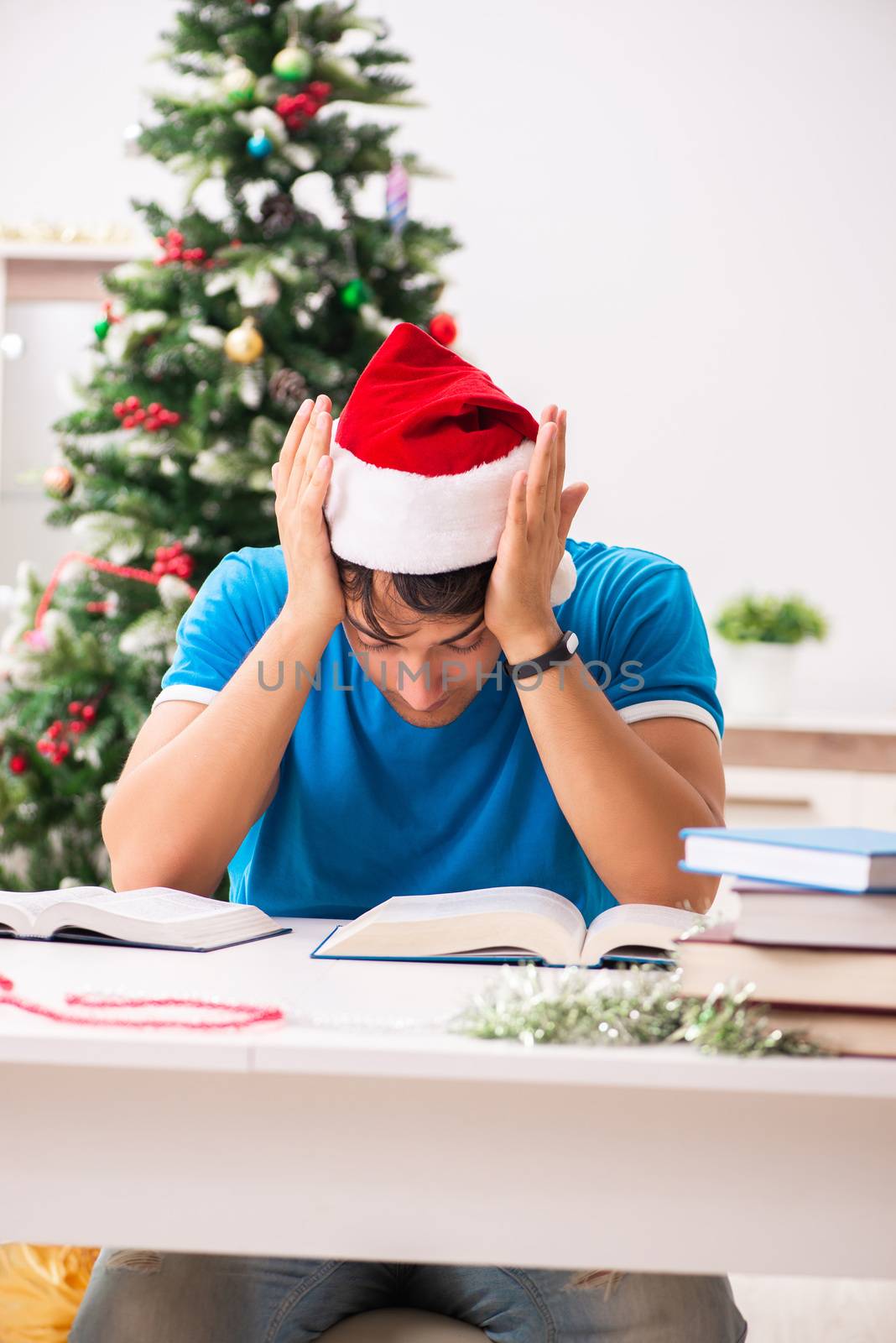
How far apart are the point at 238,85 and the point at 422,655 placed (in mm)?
1520

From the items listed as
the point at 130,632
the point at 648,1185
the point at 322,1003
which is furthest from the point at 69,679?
the point at 648,1185

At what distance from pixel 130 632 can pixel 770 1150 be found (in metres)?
1.65

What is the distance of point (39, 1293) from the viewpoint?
1.47 metres

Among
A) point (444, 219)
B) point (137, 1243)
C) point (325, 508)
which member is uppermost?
point (444, 219)

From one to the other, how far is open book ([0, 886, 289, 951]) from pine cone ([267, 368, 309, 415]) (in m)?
1.38

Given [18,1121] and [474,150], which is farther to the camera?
[474,150]

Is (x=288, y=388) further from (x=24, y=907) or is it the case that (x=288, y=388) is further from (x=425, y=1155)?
(x=425, y=1155)

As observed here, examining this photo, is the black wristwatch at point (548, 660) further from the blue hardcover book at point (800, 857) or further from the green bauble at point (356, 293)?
the green bauble at point (356, 293)

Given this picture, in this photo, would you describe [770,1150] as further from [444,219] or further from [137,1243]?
[444,219]

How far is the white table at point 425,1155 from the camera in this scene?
24.0 inches

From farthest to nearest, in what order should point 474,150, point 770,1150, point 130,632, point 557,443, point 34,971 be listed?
point 474,150
point 130,632
point 557,443
point 34,971
point 770,1150

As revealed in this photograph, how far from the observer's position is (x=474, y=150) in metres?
3.36

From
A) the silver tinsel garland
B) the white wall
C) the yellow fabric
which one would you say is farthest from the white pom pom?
the white wall

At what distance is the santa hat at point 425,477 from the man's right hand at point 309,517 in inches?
0.5
